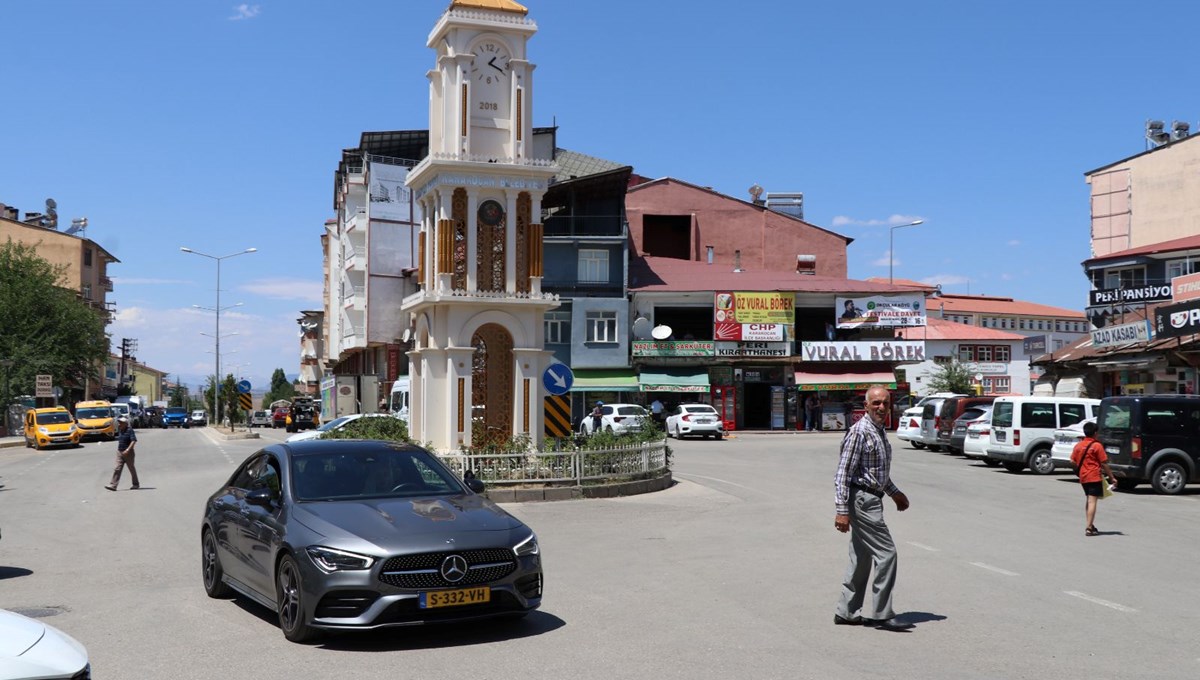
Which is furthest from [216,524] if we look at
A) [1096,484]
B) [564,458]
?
[1096,484]

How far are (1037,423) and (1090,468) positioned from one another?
12.5m

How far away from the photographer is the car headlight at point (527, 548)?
26.0 feet

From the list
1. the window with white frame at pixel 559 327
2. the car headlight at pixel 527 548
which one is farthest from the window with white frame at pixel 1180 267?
the car headlight at pixel 527 548

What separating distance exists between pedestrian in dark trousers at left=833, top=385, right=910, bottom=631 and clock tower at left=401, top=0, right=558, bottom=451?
14102mm

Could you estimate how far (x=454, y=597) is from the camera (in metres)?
7.57

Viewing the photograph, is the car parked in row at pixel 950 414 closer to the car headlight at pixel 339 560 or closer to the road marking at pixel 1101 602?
the road marking at pixel 1101 602

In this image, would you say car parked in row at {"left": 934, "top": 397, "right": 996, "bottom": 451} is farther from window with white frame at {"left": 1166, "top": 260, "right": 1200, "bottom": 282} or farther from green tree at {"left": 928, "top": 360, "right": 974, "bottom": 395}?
green tree at {"left": 928, "top": 360, "right": 974, "bottom": 395}

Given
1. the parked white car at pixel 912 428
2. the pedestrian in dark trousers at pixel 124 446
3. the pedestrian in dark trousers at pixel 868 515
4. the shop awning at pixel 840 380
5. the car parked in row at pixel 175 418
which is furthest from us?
the car parked in row at pixel 175 418

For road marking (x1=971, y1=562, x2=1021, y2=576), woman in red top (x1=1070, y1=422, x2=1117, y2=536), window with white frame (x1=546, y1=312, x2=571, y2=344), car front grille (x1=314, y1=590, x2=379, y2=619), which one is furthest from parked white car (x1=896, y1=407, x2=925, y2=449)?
car front grille (x1=314, y1=590, x2=379, y2=619)

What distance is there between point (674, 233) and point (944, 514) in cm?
4901

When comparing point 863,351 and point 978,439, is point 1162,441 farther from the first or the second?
point 863,351

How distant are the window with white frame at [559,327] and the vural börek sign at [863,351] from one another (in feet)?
38.2

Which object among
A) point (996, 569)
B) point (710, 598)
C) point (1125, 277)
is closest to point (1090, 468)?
point (996, 569)

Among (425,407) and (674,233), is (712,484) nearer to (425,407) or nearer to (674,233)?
(425,407)
